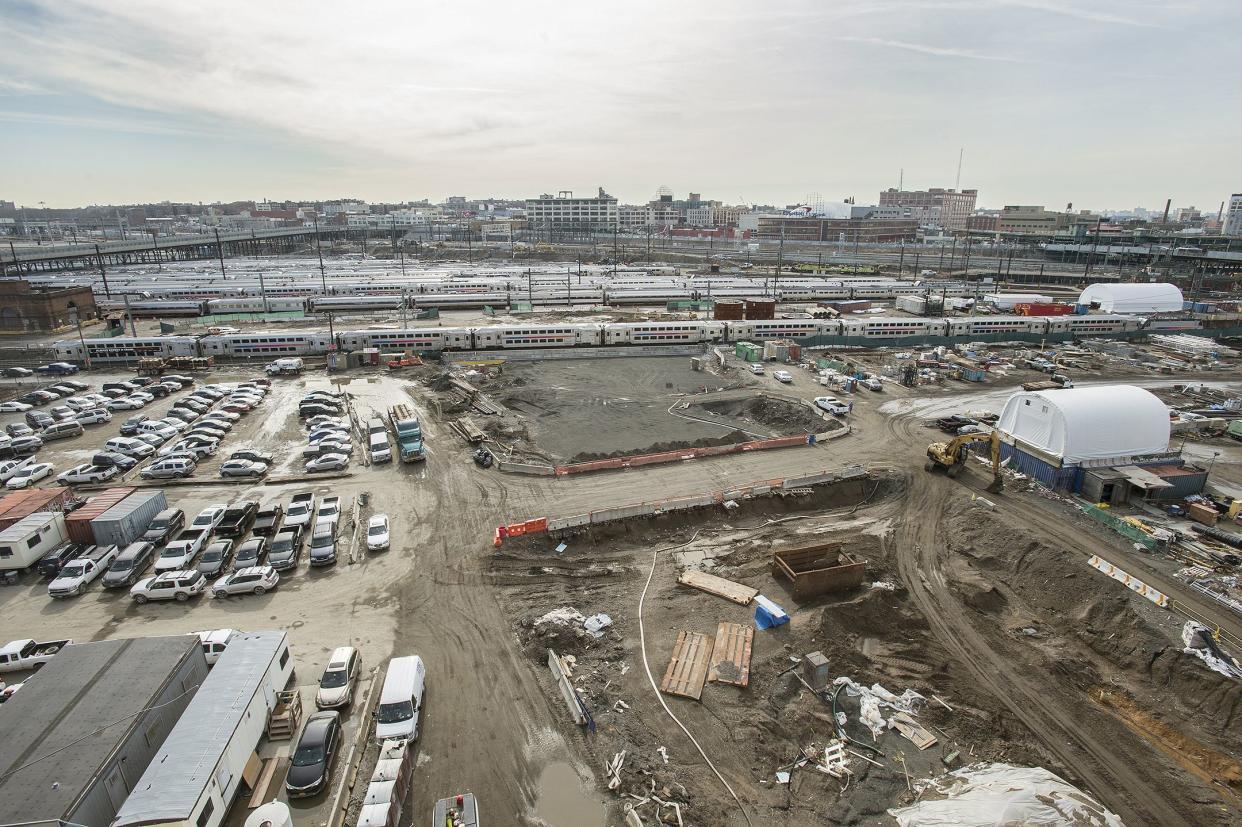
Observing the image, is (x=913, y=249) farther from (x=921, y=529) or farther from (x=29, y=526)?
(x=29, y=526)

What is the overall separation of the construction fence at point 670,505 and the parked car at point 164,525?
11.2 meters

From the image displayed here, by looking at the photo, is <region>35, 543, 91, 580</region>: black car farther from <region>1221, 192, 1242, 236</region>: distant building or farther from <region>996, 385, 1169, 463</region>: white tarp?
<region>1221, 192, 1242, 236</region>: distant building

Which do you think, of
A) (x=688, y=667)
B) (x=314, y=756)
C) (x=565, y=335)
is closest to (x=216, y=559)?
(x=314, y=756)

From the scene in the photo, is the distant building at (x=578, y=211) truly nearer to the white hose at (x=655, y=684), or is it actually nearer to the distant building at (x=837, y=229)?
the distant building at (x=837, y=229)

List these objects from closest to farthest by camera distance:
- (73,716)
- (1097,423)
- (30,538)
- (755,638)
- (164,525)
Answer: (73,716)
(755,638)
(30,538)
(164,525)
(1097,423)

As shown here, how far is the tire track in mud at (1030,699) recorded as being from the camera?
12109mm

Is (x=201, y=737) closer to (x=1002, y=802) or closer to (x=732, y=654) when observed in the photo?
(x=732, y=654)

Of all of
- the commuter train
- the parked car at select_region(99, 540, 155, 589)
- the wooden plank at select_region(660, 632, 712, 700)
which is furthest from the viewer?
the commuter train

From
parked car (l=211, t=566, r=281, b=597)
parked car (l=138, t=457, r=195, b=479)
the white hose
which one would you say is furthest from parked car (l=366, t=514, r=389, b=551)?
parked car (l=138, t=457, r=195, b=479)

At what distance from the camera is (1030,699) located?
Result: 48.0ft

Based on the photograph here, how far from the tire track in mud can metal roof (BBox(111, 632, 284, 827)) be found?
1687 cm

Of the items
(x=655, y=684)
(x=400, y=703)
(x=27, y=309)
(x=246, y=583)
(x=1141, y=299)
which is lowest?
(x=655, y=684)

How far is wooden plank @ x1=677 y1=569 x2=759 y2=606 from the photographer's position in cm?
1738

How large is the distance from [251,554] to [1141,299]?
8254 cm
